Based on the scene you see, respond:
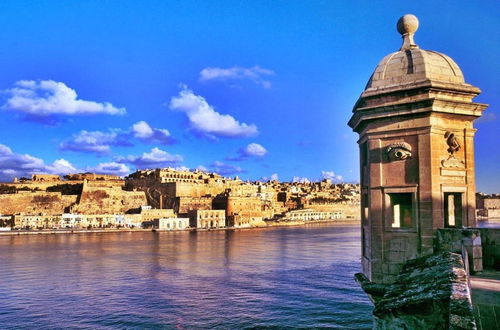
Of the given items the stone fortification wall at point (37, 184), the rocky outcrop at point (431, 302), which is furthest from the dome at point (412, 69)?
the stone fortification wall at point (37, 184)

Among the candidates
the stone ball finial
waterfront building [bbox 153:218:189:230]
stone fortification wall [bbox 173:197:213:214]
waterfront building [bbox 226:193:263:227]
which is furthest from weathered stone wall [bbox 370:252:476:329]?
waterfront building [bbox 226:193:263:227]

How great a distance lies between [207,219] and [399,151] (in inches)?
3950

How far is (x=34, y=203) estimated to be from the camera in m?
104

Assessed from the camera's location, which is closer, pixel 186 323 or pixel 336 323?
pixel 336 323

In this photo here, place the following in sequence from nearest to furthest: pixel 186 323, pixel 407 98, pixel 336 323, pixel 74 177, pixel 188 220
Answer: pixel 407 98, pixel 336 323, pixel 186 323, pixel 188 220, pixel 74 177

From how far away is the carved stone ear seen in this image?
24.7 feet

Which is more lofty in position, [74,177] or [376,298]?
[74,177]

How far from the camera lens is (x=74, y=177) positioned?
409ft

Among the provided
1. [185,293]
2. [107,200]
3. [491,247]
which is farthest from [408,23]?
[107,200]

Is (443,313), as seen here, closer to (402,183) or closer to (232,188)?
(402,183)

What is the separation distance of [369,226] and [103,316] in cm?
1535

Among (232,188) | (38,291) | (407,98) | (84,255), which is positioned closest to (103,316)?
(38,291)

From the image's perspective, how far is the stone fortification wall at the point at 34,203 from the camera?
102 meters

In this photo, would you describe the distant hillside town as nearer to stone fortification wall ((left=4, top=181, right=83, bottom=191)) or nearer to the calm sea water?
stone fortification wall ((left=4, top=181, right=83, bottom=191))
